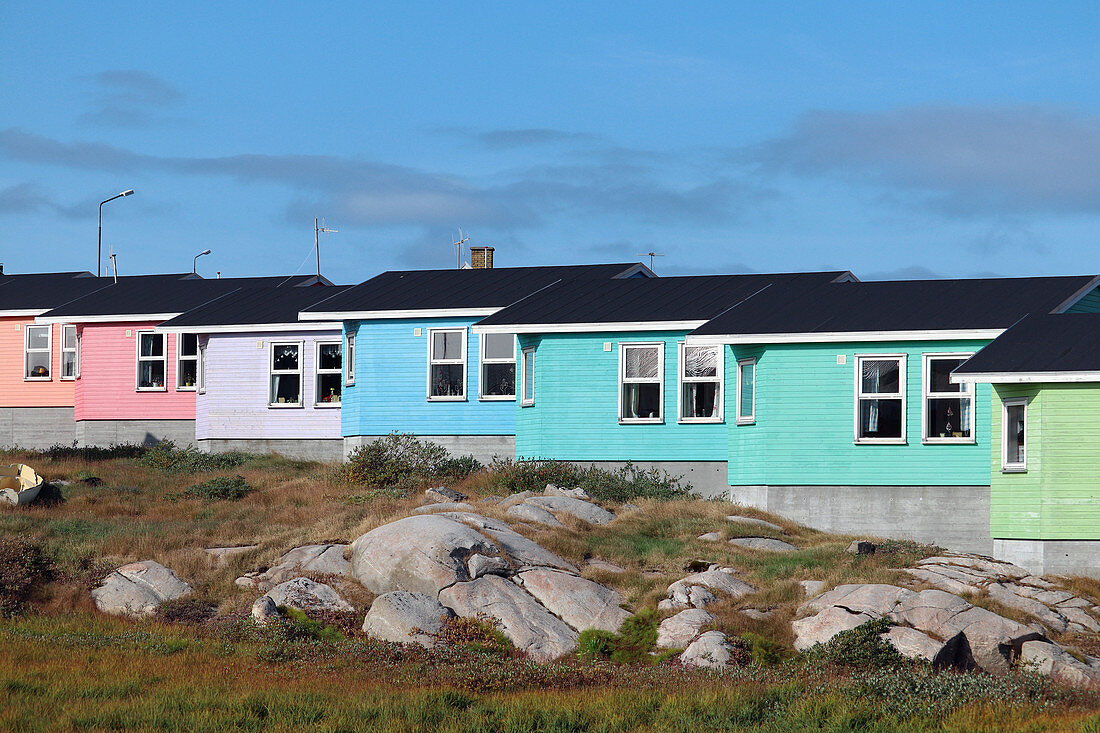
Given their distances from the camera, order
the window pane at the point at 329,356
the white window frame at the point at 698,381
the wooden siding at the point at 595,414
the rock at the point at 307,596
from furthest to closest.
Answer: the window pane at the point at 329,356, the wooden siding at the point at 595,414, the white window frame at the point at 698,381, the rock at the point at 307,596

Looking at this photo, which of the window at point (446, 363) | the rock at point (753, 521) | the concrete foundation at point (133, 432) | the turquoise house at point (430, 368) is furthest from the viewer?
the concrete foundation at point (133, 432)

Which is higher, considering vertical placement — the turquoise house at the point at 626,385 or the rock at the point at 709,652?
the turquoise house at the point at 626,385

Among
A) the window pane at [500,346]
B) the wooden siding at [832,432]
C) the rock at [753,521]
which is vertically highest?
the window pane at [500,346]

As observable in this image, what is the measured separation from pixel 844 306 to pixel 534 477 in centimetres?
712

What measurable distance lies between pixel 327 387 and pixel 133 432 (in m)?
7.09

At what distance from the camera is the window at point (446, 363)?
1256 inches

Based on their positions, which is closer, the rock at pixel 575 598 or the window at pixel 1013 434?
the rock at pixel 575 598

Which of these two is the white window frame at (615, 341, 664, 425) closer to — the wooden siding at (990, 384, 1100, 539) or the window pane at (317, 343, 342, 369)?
the wooden siding at (990, 384, 1100, 539)

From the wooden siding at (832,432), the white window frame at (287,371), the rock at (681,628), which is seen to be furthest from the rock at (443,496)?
the white window frame at (287,371)

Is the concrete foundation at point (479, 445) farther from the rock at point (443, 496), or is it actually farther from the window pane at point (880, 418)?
the window pane at point (880, 418)

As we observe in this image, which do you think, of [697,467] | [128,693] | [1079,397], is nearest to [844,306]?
[697,467]

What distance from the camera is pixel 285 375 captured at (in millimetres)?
36031

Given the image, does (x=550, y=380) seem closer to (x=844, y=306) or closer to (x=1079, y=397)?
(x=844, y=306)

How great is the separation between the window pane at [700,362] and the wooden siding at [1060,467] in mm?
7068
